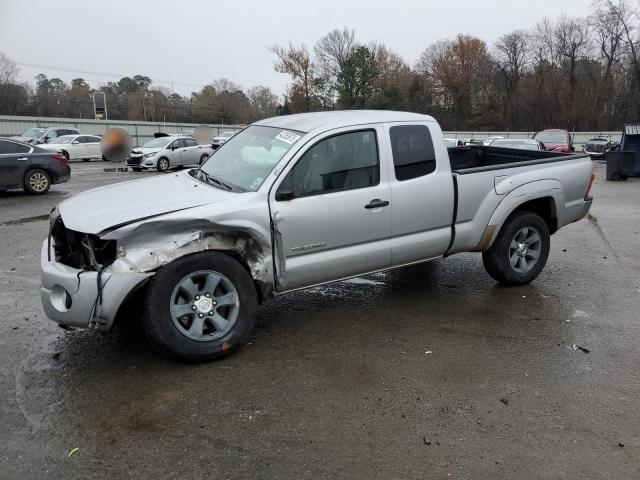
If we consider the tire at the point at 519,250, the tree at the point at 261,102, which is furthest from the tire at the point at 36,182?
the tree at the point at 261,102

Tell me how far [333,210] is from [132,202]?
159 cm

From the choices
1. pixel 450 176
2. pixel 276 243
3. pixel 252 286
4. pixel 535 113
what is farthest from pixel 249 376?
pixel 535 113

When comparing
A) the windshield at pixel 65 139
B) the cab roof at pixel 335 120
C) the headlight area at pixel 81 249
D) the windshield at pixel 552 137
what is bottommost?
the headlight area at pixel 81 249

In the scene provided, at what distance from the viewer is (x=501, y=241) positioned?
5.61 m

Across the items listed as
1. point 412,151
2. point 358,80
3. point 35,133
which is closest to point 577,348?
point 412,151

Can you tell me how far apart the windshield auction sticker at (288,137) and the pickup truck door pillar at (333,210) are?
17cm

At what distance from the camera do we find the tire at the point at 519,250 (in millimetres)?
5637

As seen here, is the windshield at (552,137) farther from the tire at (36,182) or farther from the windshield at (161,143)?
the tire at (36,182)

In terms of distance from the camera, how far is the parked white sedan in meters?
27.4

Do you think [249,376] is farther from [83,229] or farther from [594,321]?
[594,321]

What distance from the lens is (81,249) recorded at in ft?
12.9

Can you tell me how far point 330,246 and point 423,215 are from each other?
3.40ft

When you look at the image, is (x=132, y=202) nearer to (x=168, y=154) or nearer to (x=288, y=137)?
(x=288, y=137)

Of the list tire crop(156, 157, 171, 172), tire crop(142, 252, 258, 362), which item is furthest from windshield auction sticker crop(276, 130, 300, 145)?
tire crop(156, 157, 171, 172)
